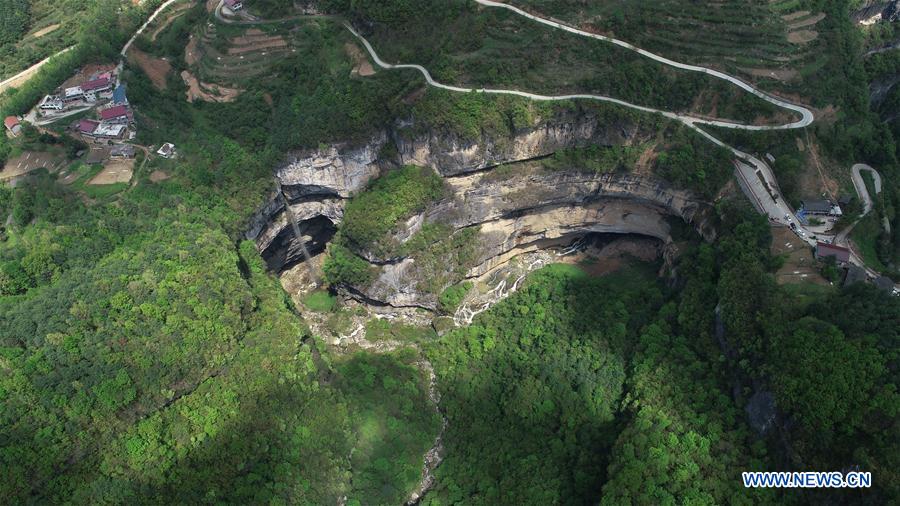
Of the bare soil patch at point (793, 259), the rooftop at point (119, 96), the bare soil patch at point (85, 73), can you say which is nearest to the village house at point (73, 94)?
the bare soil patch at point (85, 73)

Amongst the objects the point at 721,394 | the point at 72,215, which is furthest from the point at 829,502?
the point at 72,215

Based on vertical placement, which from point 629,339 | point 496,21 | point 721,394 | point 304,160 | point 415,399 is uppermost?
point 496,21

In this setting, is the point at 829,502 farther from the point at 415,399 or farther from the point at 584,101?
the point at 584,101

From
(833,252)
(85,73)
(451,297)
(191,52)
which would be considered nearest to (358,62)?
(191,52)

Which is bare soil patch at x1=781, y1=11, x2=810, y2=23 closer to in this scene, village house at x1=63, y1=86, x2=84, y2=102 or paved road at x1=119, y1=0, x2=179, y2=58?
paved road at x1=119, y1=0, x2=179, y2=58

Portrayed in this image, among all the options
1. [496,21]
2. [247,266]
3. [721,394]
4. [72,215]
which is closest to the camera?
[721,394]

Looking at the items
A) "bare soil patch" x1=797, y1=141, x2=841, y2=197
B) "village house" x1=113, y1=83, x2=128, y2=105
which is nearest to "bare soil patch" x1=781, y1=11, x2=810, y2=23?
"bare soil patch" x1=797, y1=141, x2=841, y2=197

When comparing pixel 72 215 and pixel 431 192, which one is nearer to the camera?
pixel 72 215
